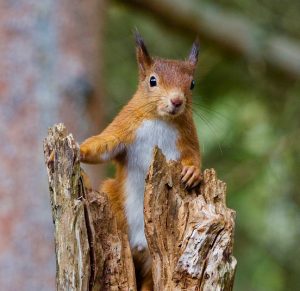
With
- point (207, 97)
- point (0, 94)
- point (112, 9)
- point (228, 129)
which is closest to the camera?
point (0, 94)

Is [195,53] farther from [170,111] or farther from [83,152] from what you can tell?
[83,152]

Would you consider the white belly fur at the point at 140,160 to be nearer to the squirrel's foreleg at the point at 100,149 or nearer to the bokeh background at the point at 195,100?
the squirrel's foreleg at the point at 100,149

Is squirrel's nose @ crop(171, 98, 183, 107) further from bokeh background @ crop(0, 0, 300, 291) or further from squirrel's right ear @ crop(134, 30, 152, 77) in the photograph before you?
bokeh background @ crop(0, 0, 300, 291)

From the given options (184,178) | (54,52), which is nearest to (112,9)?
(54,52)

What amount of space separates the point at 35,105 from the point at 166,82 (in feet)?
5.80

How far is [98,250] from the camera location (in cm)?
287

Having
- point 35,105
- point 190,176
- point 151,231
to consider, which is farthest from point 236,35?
point 151,231

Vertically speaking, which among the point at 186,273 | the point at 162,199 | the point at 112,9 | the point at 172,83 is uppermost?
the point at 112,9

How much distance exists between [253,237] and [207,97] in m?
0.97

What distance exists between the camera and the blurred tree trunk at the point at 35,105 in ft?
15.7

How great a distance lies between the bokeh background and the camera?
486 cm

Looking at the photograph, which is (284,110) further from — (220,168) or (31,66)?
(31,66)

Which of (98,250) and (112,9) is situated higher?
(112,9)

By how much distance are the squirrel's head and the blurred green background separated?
5.43 ft
